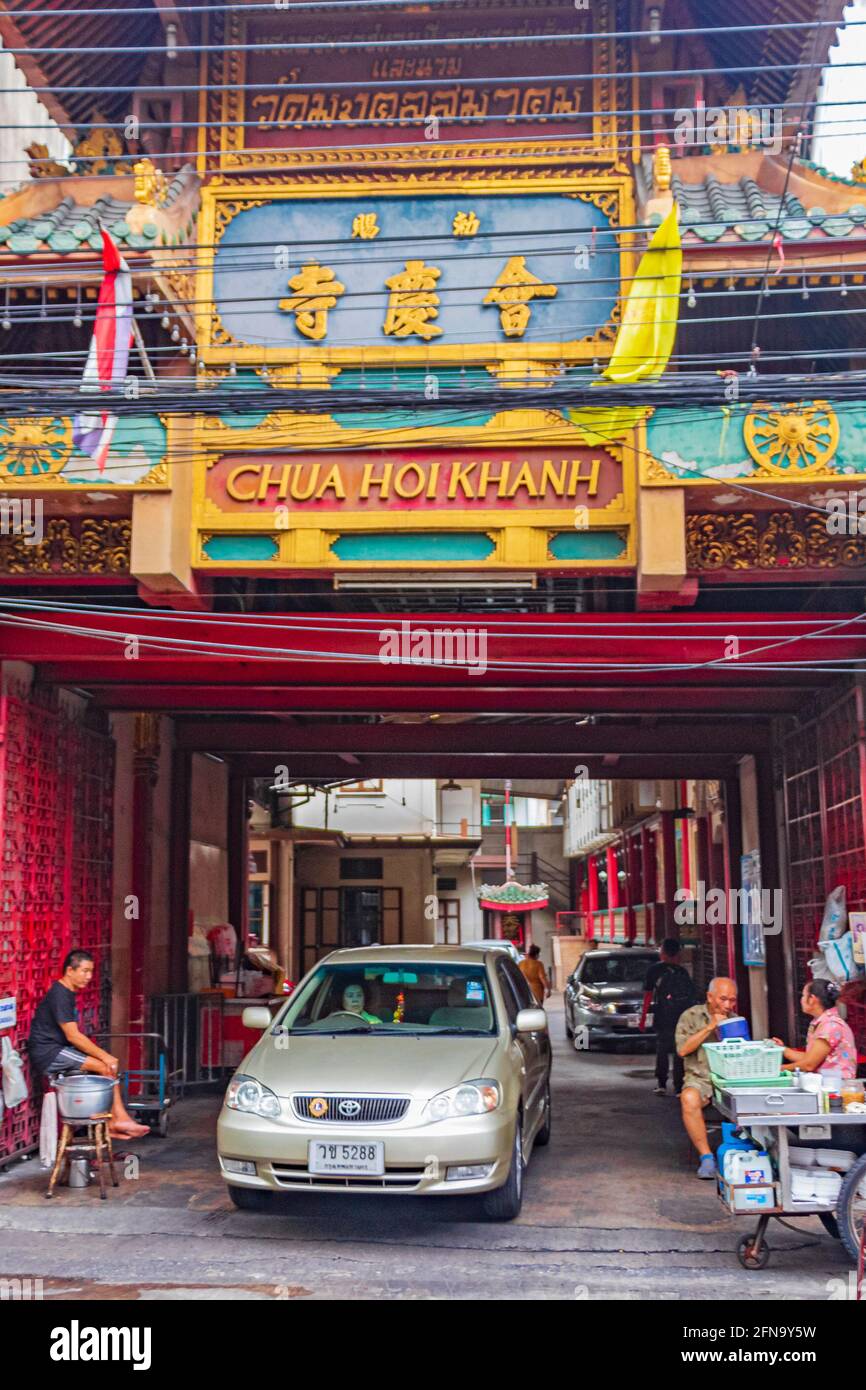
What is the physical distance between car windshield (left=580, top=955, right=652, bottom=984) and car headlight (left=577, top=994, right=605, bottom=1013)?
0.50 metres

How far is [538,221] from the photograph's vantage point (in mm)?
10086

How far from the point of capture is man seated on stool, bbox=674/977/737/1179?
8375mm

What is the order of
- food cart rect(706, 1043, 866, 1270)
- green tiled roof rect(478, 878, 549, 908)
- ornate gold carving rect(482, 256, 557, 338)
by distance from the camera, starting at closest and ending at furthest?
food cart rect(706, 1043, 866, 1270) → ornate gold carving rect(482, 256, 557, 338) → green tiled roof rect(478, 878, 549, 908)

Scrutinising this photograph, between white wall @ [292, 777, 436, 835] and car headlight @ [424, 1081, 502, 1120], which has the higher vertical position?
white wall @ [292, 777, 436, 835]

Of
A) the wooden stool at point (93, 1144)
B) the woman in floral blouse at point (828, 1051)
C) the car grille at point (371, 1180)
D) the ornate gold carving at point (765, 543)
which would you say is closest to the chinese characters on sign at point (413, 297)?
the ornate gold carving at point (765, 543)

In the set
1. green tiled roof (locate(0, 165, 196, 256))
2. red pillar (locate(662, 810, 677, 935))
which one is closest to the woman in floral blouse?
green tiled roof (locate(0, 165, 196, 256))

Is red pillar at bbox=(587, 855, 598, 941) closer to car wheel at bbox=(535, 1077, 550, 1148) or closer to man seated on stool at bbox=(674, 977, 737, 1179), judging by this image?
car wheel at bbox=(535, 1077, 550, 1148)

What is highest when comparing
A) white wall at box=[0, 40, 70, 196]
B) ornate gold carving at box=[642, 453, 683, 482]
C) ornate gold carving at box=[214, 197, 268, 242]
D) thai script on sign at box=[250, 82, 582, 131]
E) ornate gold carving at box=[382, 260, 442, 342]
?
white wall at box=[0, 40, 70, 196]

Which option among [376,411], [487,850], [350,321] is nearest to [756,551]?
[376,411]

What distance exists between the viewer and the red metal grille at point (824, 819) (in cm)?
996

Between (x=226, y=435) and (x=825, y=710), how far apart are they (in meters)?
5.98

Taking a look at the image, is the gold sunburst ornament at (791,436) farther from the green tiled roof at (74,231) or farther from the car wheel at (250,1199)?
the car wheel at (250,1199)

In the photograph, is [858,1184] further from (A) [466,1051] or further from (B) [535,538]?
(B) [535,538]

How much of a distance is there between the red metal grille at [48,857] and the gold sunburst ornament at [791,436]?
6375 millimetres
